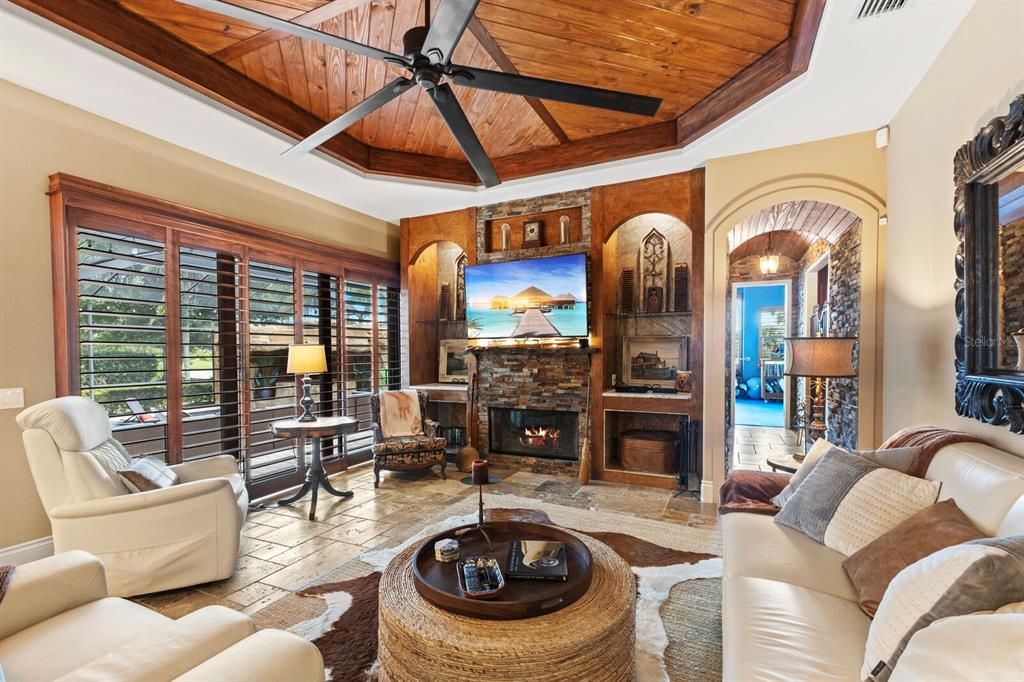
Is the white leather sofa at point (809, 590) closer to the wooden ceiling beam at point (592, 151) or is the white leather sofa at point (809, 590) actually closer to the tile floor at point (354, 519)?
the tile floor at point (354, 519)

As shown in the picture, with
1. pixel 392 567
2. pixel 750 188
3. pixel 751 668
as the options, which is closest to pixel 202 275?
pixel 392 567

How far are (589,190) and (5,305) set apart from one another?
450 cm

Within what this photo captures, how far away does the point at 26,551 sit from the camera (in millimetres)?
2867

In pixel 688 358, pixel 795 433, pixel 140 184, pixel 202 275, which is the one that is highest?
pixel 140 184

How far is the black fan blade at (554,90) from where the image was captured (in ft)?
7.22

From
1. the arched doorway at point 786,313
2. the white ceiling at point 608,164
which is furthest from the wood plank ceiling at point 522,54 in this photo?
the arched doorway at point 786,313

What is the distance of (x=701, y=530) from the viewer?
11.1 feet

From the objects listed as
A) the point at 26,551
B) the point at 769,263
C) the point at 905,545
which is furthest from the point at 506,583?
the point at 769,263

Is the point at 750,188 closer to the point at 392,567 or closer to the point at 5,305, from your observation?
the point at 392,567

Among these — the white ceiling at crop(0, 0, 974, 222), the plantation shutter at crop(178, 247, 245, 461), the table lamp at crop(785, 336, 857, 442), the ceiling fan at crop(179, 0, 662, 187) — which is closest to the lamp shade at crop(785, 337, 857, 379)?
the table lamp at crop(785, 336, 857, 442)

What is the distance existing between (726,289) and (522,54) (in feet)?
8.32

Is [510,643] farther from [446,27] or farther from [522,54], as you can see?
[522,54]

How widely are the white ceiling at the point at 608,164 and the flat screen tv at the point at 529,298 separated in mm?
879

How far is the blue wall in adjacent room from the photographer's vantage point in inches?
456
